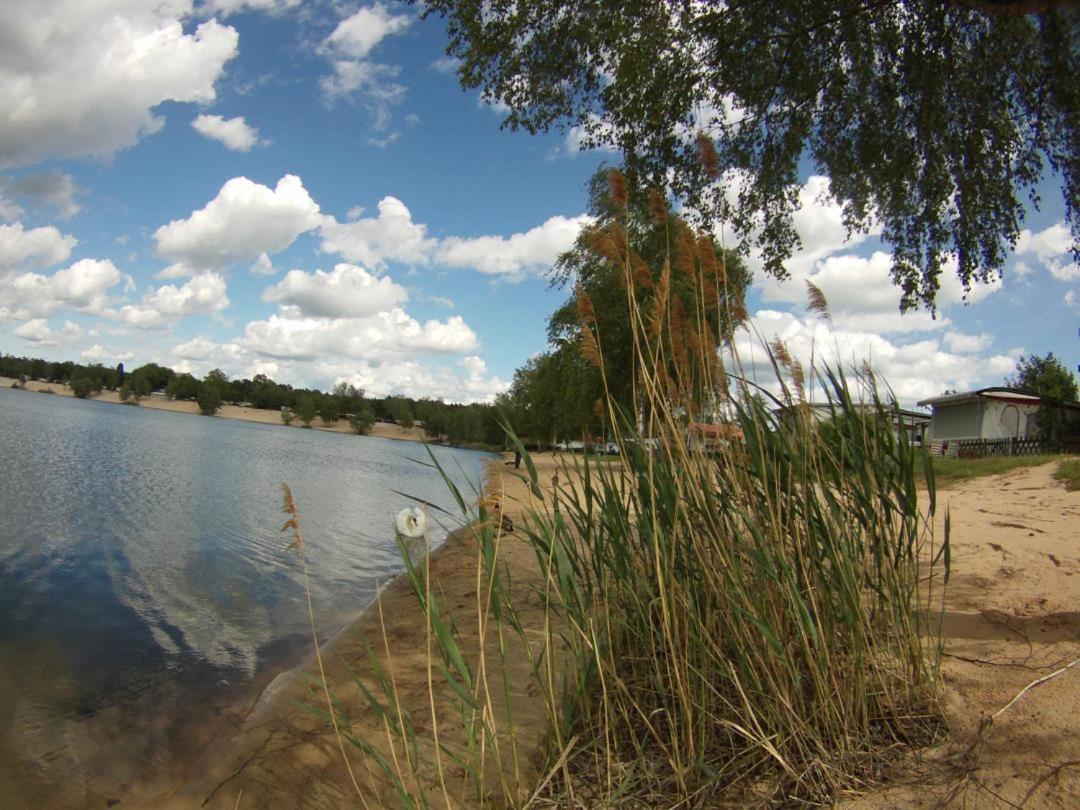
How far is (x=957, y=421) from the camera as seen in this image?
1257 inches

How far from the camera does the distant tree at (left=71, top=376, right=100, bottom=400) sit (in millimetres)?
107375

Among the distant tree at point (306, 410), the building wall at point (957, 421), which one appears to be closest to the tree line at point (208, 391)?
the distant tree at point (306, 410)

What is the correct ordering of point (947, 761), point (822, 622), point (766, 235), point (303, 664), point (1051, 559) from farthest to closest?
point (766, 235) < point (303, 664) < point (1051, 559) < point (822, 622) < point (947, 761)

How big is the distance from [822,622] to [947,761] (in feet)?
1.93

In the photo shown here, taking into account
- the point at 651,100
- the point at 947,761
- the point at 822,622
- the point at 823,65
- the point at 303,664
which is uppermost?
the point at 823,65

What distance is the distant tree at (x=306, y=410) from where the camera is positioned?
11219cm

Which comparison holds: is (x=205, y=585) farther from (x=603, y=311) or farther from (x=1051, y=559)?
(x=603, y=311)

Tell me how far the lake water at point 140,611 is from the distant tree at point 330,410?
314 feet

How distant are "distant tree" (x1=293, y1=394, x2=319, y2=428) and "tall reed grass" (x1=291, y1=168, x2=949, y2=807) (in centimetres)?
11614

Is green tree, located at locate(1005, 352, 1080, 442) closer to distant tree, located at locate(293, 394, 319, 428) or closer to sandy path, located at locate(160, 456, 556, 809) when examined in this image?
sandy path, located at locate(160, 456, 556, 809)

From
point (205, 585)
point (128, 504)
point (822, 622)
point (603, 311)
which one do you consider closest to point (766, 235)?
point (822, 622)

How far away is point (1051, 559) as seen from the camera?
17.4ft

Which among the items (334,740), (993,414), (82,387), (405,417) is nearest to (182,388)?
(82,387)

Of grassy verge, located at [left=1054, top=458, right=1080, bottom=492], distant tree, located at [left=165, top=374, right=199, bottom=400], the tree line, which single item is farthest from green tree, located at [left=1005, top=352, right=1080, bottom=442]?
distant tree, located at [left=165, top=374, right=199, bottom=400]
